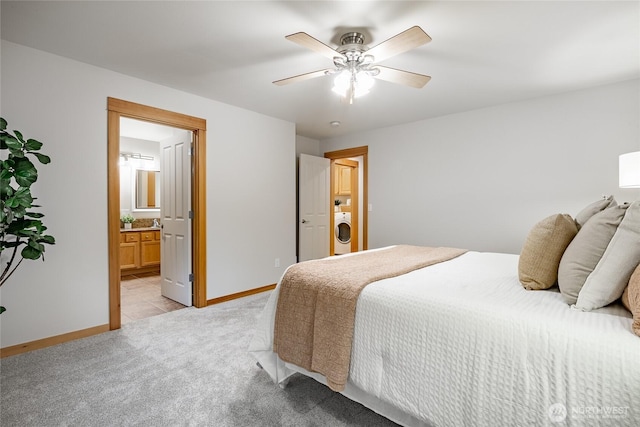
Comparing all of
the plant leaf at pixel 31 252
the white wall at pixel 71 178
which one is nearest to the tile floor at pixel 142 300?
the white wall at pixel 71 178

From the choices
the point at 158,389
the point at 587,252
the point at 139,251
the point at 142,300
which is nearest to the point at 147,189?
the point at 139,251

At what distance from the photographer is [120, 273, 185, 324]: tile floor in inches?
124

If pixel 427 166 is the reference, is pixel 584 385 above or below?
below

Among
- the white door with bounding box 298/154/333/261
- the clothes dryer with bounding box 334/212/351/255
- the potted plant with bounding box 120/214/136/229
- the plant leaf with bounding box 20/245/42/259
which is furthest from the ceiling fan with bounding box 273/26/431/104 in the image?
the clothes dryer with bounding box 334/212/351/255

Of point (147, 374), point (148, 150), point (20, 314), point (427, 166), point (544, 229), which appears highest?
point (148, 150)

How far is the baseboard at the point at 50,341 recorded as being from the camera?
7.26 feet

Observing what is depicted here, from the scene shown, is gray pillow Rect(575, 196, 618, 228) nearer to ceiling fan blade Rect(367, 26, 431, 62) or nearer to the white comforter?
the white comforter

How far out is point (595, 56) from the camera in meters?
2.35

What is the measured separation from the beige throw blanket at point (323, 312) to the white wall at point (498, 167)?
2168mm

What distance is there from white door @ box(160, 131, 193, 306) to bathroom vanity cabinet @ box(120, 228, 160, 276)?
1.39 m

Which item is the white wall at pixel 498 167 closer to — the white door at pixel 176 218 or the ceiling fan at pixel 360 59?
the ceiling fan at pixel 360 59

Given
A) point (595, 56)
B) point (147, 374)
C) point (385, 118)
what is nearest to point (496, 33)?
point (595, 56)

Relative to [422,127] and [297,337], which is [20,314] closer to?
[297,337]

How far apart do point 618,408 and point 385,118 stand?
3.66 metres
